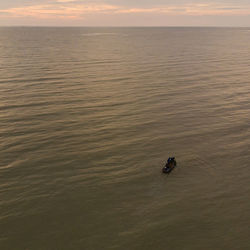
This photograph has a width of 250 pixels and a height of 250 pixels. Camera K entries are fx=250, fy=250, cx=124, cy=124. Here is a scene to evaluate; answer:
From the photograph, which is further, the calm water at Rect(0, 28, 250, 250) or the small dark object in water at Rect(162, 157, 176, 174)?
the small dark object in water at Rect(162, 157, 176, 174)

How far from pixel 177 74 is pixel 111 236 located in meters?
41.2

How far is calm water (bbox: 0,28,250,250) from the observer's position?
13.3m

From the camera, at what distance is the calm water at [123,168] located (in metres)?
13.3

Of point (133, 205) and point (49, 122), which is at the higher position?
point (49, 122)

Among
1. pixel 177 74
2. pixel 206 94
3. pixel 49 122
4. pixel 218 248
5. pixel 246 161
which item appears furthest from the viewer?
pixel 177 74

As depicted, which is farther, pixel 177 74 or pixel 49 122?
pixel 177 74

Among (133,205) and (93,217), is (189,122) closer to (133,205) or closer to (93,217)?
(133,205)

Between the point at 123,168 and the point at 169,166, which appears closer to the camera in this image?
the point at 169,166

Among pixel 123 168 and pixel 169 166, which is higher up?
pixel 123 168

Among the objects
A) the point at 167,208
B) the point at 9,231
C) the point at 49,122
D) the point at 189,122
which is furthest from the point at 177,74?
the point at 9,231

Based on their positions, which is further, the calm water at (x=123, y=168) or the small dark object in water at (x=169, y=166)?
the small dark object in water at (x=169, y=166)

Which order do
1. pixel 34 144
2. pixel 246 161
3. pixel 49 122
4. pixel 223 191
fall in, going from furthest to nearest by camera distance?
pixel 49 122 < pixel 34 144 < pixel 246 161 < pixel 223 191

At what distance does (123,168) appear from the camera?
18969mm

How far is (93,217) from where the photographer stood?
46.8 feet
